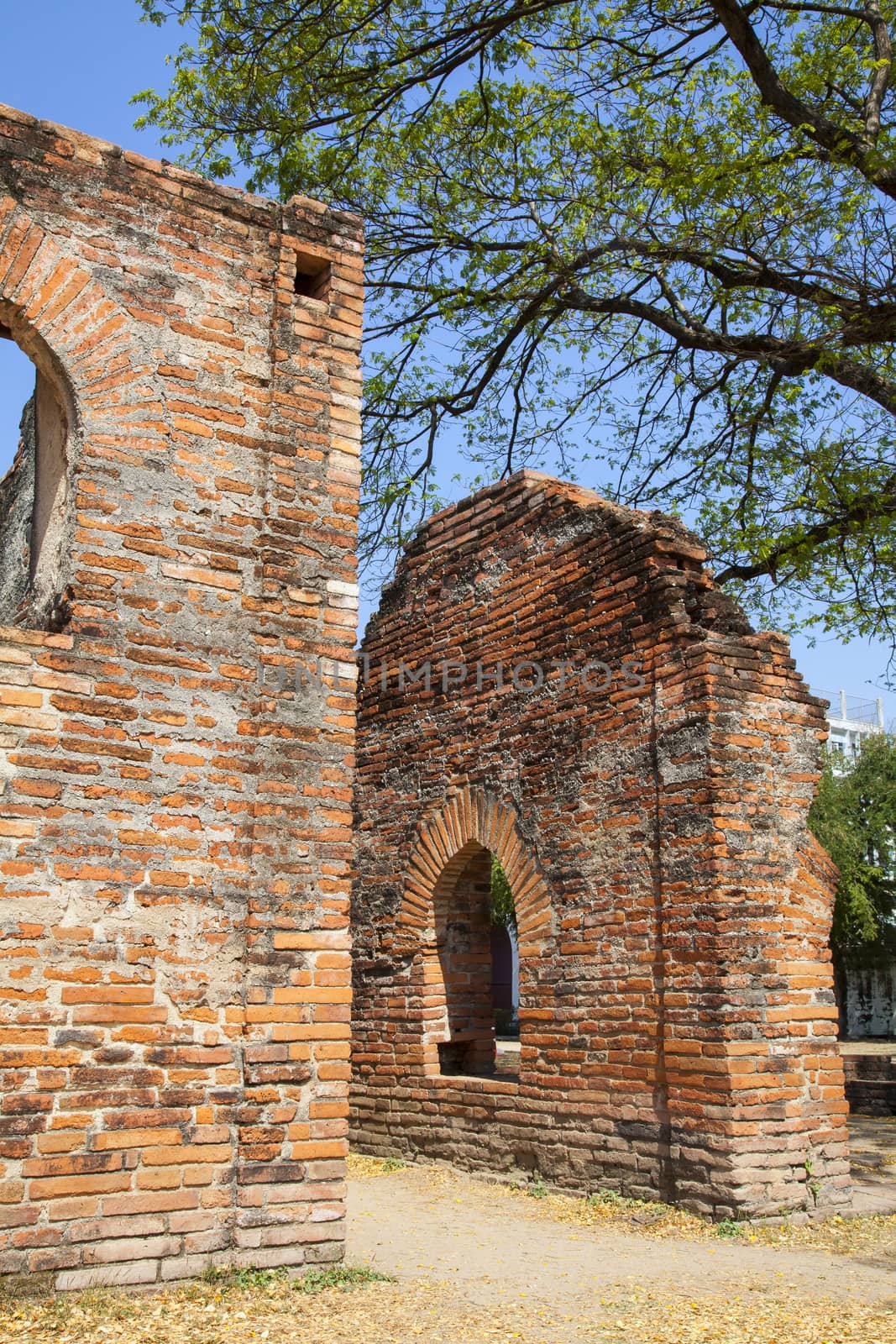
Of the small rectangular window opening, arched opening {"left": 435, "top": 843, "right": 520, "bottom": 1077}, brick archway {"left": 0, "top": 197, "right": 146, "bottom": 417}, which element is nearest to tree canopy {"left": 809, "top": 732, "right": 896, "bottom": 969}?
arched opening {"left": 435, "top": 843, "right": 520, "bottom": 1077}

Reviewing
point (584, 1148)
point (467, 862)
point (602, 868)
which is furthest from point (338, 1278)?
point (467, 862)

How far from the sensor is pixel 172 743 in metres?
4.42

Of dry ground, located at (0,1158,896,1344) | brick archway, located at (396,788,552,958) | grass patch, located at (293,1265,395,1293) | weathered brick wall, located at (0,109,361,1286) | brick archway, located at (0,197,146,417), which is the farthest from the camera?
brick archway, located at (396,788,552,958)

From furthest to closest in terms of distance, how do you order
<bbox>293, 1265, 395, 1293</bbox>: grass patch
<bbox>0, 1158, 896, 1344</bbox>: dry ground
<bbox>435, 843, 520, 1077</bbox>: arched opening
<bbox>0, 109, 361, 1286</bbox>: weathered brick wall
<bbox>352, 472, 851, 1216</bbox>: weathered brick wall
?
1. <bbox>435, 843, 520, 1077</bbox>: arched opening
2. <bbox>352, 472, 851, 1216</bbox>: weathered brick wall
3. <bbox>293, 1265, 395, 1293</bbox>: grass patch
4. <bbox>0, 109, 361, 1286</bbox>: weathered brick wall
5. <bbox>0, 1158, 896, 1344</bbox>: dry ground

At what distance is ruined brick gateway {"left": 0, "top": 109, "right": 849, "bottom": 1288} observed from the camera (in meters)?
4.04

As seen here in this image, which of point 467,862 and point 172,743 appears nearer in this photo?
point 172,743

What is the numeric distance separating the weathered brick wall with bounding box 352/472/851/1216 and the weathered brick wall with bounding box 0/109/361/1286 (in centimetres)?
240

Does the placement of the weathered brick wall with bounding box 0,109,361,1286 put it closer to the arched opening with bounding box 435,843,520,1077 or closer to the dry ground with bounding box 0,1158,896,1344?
the dry ground with bounding box 0,1158,896,1344

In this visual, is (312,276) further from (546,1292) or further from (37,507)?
(546,1292)

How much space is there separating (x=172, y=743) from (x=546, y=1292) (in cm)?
278

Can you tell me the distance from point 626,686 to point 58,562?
12.3 ft

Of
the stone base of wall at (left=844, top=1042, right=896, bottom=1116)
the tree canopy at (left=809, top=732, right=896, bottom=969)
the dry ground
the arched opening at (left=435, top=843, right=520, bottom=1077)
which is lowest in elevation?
the stone base of wall at (left=844, top=1042, right=896, bottom=1116)

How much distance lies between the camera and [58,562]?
14.7ft

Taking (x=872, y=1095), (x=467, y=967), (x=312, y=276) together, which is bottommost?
(x=872, y=1095)
